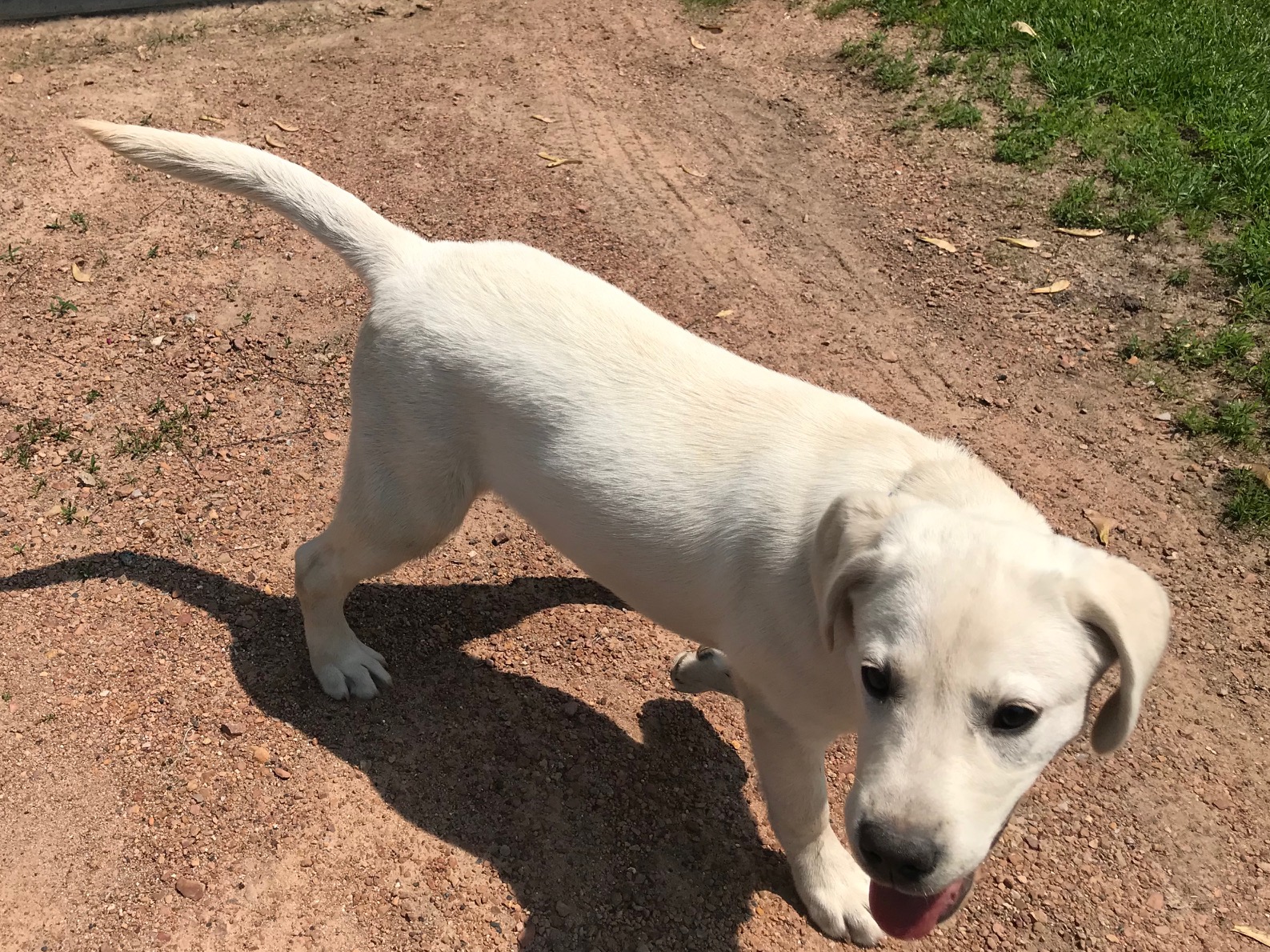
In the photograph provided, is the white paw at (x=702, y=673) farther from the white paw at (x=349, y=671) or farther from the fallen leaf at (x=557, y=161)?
the fallen leaf at (x=557, y=161)

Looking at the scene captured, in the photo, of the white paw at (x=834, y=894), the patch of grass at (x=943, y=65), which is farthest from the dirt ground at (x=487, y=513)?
the patch of grass at (x=943, y=65)

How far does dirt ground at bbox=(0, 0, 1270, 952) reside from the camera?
3.75 metres

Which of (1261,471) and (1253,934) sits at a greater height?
(1261,471)

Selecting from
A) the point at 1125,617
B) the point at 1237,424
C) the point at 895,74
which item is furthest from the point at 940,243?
the point at 1125,617

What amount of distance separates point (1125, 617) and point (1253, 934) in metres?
2.09

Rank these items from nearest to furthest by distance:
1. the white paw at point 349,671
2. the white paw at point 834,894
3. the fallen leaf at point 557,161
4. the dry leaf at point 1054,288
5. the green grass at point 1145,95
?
the white paw at point 834,894
the white paw at point 349,671
the dry leaf at point 1054,288
the green grass at point 1145,95
the fallen leaf at point 557,161

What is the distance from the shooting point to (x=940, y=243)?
22.2 feet

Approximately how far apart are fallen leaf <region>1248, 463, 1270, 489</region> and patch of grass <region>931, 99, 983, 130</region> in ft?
11.8

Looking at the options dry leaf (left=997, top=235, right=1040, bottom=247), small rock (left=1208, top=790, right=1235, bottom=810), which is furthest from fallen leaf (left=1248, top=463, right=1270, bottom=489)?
→ dry leaf (left=997, top=235, right=1040, bottom=247)

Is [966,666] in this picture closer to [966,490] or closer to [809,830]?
[966,490]

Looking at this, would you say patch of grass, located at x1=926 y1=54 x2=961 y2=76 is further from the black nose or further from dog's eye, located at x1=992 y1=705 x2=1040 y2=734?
the black nose

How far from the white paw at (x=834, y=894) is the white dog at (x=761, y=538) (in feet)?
0.04

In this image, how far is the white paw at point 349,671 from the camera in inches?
169

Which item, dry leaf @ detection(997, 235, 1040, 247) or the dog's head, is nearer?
the dog's head
